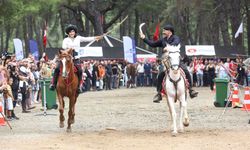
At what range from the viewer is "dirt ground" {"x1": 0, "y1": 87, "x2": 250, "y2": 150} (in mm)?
14398

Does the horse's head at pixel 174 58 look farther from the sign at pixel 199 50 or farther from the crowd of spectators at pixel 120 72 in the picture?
the sign at pixel 199 50

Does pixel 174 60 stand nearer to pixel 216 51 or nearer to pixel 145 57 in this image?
pixel 216 51

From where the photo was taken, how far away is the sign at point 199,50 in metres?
51.7

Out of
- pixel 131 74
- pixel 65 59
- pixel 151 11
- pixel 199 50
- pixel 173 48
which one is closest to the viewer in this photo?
pixel 173 48

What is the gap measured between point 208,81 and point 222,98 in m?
22.9

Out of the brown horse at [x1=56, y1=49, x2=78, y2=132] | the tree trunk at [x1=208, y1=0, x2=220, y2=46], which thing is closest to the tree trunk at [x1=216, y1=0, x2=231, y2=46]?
the tree trunk at [x1=208, y1=0, x2=220, y2=46]

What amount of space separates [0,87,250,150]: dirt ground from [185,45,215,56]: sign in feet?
85.1

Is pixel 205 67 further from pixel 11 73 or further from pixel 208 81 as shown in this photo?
pixel 11 73

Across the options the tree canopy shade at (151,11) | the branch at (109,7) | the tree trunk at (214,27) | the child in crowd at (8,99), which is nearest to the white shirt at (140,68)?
the tree canopy shade at (151,11)

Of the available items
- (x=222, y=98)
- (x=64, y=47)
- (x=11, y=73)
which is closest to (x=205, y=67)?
(x=222, y=98)

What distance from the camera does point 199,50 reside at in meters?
52.1

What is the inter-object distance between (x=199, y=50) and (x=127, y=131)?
35.2 m

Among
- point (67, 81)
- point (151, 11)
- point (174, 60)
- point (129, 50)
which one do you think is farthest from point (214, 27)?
point (174, 60)

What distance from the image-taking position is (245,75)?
4497 centimetres
